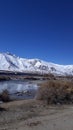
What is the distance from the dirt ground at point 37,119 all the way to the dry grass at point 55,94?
10.8 ft

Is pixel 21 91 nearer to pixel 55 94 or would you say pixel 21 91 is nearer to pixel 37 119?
pixel 55 94

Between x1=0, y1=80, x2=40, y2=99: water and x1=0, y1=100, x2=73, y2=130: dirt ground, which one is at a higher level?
x1=0, y1=80, x2=40, y2=99: water

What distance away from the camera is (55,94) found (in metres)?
30.4

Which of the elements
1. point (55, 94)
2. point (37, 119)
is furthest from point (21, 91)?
point (37, 119)

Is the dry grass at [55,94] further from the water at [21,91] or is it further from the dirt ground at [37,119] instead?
the water at [21,91]

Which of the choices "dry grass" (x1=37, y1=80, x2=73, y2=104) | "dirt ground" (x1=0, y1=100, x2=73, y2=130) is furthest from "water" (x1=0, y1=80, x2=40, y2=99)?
"dirt ground" (x1=0, y1=100, x2=73, y2=130)

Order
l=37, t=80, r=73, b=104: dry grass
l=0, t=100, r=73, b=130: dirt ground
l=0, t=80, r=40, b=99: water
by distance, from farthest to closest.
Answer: l=0, t=80, r=40, b=99: water → l=37, t=80, r=73, b=104: dry grass → l=0, t=100, r=73, b=130: dirt ground

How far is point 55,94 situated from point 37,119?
Result: 32.2ft

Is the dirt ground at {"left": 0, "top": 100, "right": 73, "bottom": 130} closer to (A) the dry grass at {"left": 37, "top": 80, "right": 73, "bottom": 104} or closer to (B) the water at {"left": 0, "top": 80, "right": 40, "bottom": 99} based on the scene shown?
(A) the dry grass at {"left": 37, "top": 80, "right": 73, "bottom": 104}

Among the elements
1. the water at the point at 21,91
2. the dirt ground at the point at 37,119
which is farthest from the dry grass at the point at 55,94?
the water at the point at 21,91

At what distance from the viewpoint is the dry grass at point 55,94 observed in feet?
97.7

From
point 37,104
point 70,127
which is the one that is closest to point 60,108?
point 37,104

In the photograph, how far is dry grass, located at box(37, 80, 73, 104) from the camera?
29.8 meters

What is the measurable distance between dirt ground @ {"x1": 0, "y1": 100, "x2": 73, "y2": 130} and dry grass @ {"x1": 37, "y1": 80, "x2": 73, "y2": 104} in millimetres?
3287
